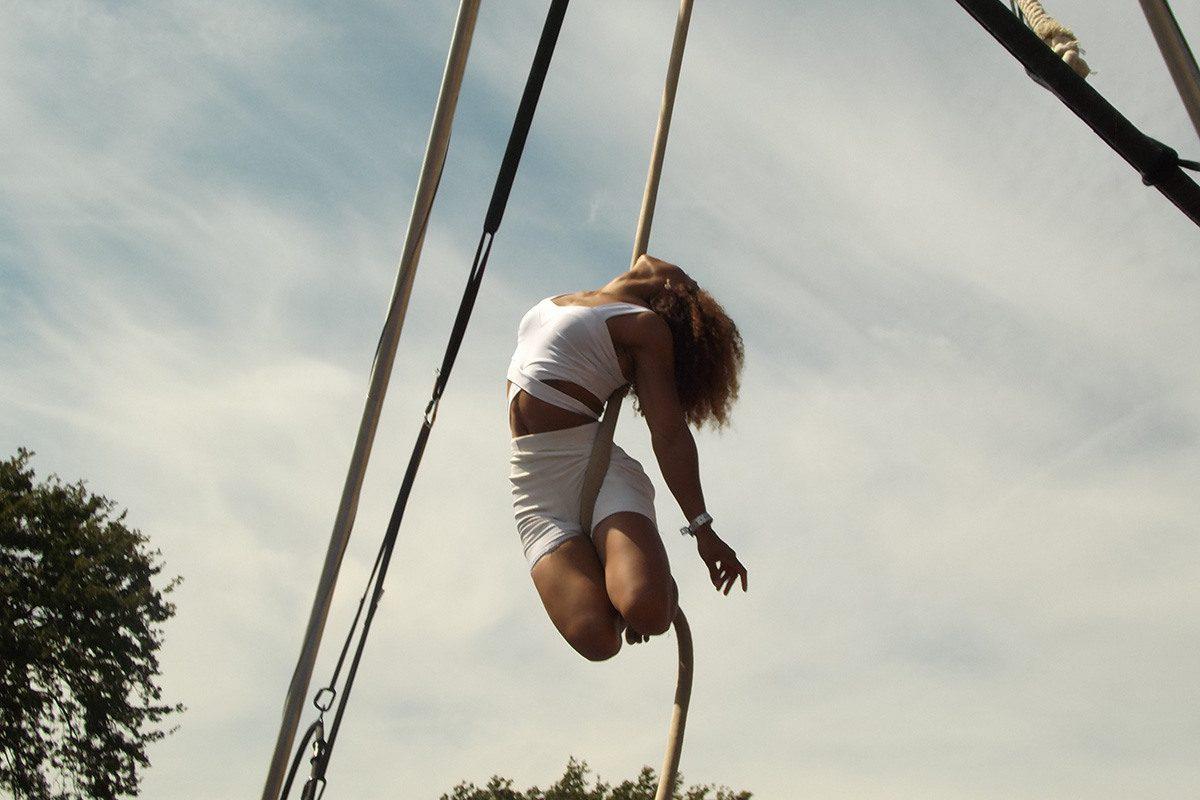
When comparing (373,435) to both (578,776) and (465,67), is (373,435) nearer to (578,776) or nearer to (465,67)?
(465,67)

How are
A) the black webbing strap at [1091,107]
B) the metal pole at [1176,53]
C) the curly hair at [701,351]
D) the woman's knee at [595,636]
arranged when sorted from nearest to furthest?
the metal pole at [1176,53], the black webbing strap at [1091,107], the woman's knee at [595,636], the curly hair at [701,351]

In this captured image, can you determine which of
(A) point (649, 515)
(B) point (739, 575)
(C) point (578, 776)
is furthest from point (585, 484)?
(C) point (578, 776)

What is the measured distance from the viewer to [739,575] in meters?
3.66

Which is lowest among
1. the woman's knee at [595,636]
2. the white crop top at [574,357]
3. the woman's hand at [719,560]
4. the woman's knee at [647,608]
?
the woman's knee at [595,636]

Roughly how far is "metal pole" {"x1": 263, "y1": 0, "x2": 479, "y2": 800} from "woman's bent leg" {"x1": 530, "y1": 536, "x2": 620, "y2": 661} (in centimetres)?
72

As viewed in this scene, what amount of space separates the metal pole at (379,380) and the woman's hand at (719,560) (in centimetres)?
119

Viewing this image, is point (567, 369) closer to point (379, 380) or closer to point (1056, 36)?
point (379, 380)

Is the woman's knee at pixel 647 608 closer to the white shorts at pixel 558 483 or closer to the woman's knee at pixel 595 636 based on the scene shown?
the woman's knee at pixel 595 636

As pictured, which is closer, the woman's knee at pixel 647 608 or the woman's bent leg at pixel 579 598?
the woman's knee at pixel 647 608

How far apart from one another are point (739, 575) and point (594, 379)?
2.62 ft

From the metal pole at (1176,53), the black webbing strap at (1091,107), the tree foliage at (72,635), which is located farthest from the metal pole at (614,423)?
the tree foliage at (72,635)

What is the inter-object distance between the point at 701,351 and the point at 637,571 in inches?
38.0

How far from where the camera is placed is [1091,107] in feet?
11.1

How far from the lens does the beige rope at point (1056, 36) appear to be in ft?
11.2
